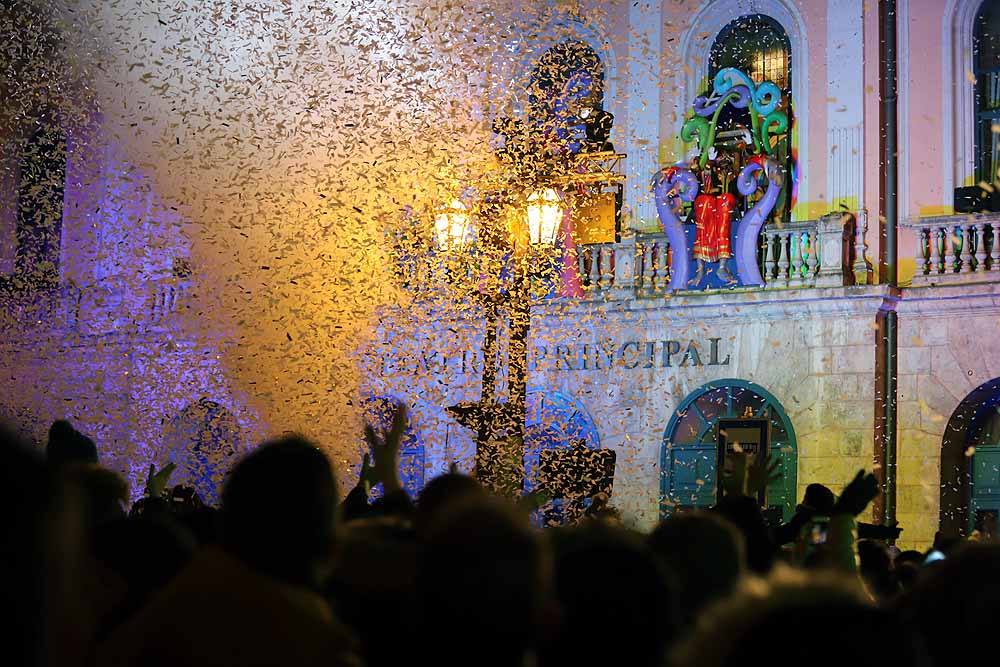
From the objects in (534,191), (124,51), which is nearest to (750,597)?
(534,191)

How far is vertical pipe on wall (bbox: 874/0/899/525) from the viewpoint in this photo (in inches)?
730

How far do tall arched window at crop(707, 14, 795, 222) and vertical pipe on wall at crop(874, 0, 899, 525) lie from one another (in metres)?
1.23

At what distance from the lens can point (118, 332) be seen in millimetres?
23984

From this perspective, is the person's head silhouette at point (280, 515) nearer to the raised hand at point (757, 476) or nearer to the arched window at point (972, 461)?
the raised hand at point (757, 476)

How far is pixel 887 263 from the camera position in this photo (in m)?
18.8

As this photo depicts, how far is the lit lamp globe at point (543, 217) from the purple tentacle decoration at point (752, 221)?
21.4 feet

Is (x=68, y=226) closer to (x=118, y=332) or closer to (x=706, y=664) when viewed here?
(x=118, y=332)

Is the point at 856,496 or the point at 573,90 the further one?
the point at 573,90

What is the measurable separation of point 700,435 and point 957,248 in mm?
3826

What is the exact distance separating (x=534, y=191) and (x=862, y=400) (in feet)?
21.8

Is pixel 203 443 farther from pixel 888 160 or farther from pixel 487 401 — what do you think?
pixel 487 401

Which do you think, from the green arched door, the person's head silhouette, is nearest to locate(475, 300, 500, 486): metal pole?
the green arched door

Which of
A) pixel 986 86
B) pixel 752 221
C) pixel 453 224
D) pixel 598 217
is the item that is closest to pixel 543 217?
pixel 453 224

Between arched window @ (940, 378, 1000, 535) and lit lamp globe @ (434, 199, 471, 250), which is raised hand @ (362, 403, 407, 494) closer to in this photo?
lit lamp globe @ (434, 199, 471, 250)
